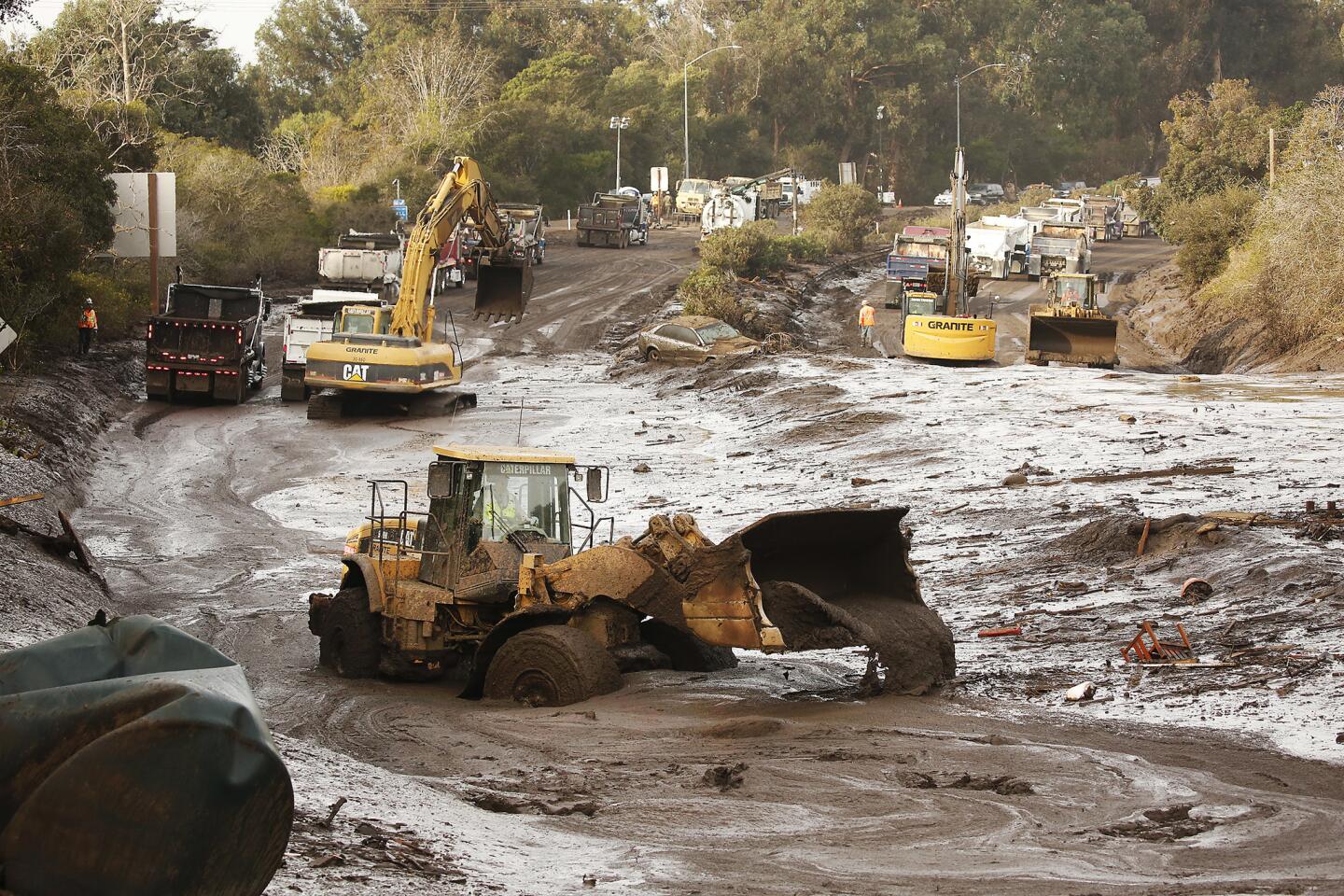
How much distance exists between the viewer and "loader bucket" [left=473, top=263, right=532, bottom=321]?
27203mm

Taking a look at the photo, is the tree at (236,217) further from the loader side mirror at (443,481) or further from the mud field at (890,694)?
the loader side mirror at (443,481)

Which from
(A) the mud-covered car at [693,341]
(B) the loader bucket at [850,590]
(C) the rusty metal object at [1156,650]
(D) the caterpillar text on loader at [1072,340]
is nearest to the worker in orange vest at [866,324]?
(A) the mud-covered car at [693,341]

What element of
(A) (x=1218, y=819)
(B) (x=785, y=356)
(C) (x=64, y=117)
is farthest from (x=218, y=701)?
(C) (x=64, y=117)

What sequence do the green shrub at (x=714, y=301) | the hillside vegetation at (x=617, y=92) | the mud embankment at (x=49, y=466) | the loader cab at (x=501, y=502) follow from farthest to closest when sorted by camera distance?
the hillside vegetation at (x=617, y=92) < the green shrub at (x=714, y=301) < the mud embankment at (x=49, y=466) < the loader cab at (x=501, y=502)

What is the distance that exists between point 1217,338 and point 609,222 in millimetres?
29062

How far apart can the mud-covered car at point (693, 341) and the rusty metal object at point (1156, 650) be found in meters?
23.9

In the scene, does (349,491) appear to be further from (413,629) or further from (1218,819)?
(1218,819)

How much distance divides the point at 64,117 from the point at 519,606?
28.8 m

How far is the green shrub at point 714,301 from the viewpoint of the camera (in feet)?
133

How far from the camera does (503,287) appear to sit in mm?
27234

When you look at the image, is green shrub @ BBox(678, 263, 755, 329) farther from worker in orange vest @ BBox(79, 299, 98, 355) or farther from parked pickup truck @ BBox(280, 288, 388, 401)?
worker in orange vest @ BBox(79, 299, 98, 355)

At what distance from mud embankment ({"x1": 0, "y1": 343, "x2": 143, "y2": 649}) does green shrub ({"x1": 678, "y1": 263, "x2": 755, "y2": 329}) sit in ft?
47.1

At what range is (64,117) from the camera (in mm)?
35594

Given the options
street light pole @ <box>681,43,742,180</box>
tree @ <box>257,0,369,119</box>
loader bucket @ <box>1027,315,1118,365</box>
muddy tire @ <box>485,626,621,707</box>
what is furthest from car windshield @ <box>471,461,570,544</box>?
tree @ <box>257,0,369,119</box>
